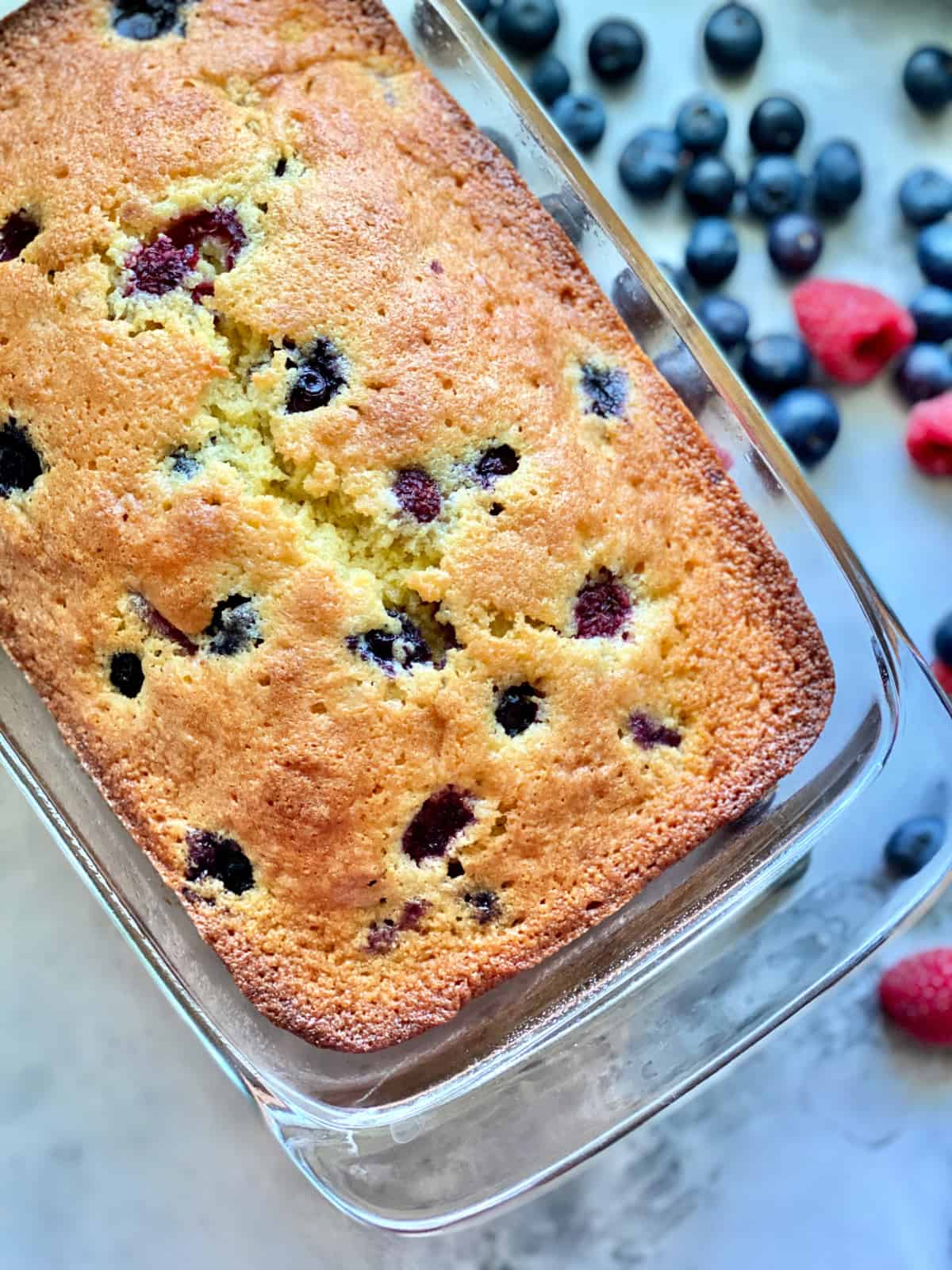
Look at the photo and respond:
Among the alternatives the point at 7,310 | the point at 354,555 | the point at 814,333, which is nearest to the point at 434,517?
the point at 354,555

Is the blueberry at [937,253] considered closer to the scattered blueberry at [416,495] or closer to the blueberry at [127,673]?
the scattered blueberry at [416,495]

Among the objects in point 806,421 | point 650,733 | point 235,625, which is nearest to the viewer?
point 235,625

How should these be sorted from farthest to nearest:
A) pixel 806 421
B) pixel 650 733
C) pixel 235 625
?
1. pixel 806 421
2. pixel 650 733
3. pixel 235 625

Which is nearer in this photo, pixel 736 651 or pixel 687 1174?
pixel 736 651

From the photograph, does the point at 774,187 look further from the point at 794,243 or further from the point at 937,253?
the point at 937,253

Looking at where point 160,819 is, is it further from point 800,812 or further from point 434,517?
point 800,812

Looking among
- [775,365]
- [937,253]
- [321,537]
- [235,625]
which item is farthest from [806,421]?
[235,625]

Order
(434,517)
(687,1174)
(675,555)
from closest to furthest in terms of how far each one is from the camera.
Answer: (434,517), (675,555), (687,1174)
